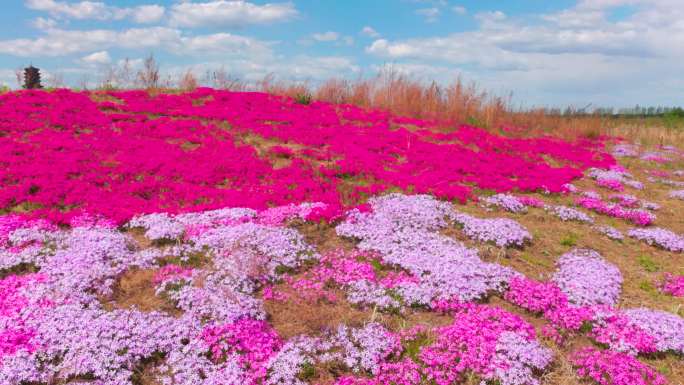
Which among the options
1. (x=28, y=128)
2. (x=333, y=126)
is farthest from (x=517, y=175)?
(x=28, y=128)

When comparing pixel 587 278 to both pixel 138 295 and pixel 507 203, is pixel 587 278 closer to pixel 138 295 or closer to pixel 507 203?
pixel 507 203

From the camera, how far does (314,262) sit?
945 cm

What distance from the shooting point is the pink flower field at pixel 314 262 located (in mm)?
6543

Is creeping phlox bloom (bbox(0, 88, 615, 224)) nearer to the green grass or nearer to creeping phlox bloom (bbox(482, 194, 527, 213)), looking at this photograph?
creeping phlox bloom (bbox(482, 194, 527, 213))

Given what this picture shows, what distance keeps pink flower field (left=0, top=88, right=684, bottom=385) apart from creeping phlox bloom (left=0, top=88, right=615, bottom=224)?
101 mm

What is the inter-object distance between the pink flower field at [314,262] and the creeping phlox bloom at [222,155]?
0.33 feet

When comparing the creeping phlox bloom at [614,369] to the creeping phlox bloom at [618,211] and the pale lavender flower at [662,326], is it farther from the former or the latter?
the creeping phlox bloom at [618,211]

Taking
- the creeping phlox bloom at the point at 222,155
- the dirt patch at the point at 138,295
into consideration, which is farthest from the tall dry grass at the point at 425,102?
the dirt patch at the point at 138,295

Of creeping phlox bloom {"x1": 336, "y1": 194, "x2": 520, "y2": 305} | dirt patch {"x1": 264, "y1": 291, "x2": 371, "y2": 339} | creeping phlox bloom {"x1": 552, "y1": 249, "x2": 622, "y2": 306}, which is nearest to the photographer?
dirt patch {"x1": 264, "y1": 291, "x2": 371, "y2": 339}

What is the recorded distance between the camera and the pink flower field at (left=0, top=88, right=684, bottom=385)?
654 centimetres

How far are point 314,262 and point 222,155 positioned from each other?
7666 millimetres

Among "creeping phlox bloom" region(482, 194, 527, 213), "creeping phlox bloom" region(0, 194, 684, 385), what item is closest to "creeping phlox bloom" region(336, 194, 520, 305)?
"creeping phlox bloom" region(0, 194, 684, 385)

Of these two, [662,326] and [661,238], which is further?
[661,238]

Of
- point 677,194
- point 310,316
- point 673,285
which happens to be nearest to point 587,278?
point 673,285
